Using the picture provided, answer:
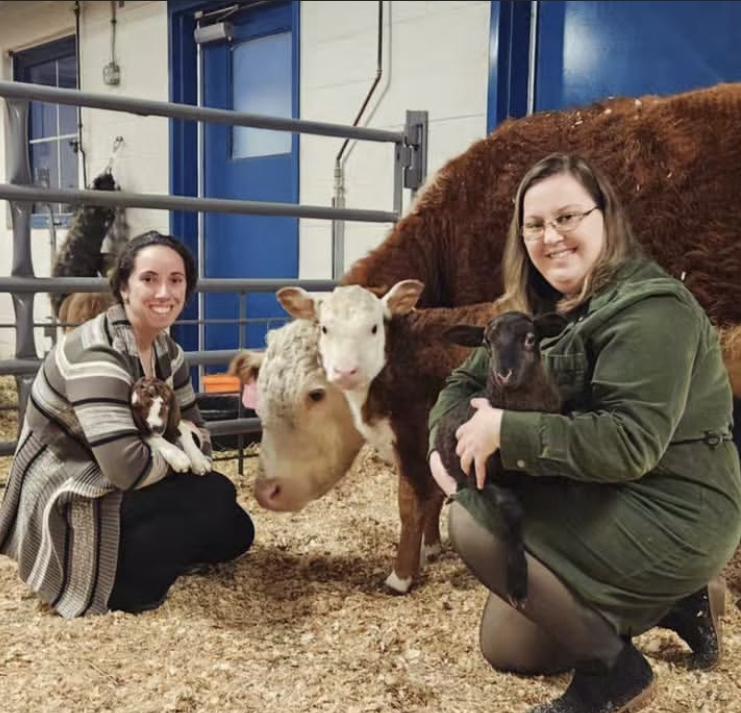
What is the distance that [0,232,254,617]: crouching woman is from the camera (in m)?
2.04

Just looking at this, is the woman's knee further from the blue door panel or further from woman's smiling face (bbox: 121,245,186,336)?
the blue door panel

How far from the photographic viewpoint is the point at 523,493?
1502mm

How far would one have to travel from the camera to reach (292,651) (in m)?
1.91

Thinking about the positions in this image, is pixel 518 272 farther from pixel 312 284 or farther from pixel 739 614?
pixel 312 284

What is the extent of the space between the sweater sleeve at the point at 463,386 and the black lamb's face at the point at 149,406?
0.76 meters

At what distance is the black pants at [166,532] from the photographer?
2158mm

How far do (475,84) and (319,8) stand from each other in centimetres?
130

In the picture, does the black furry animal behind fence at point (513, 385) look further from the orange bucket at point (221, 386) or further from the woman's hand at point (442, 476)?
the orange bucket at point (221, 386)

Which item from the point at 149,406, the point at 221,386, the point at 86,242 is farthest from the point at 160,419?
the point at 86,242

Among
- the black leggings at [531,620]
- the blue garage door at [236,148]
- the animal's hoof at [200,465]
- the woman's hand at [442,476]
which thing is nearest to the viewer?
the black leggings at [531,620]

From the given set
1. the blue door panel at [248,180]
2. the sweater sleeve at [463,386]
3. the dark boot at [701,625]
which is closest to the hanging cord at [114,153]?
the blue door panel at [248,180]

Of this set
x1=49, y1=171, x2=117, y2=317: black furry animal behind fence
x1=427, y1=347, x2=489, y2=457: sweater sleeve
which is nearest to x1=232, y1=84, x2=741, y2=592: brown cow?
x1=427, y1=347, x2=489, y2=457: sweater sleeve

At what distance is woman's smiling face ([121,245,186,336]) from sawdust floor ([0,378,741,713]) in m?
0.74

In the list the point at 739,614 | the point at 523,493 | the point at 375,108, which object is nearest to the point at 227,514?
the point at 523,493
